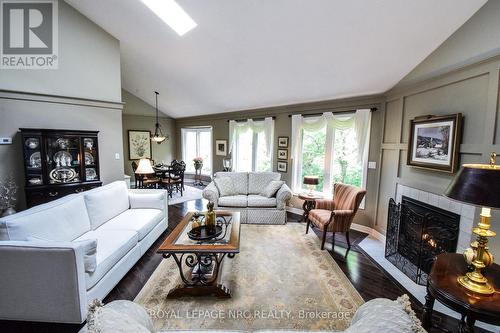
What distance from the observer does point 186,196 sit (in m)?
6.49

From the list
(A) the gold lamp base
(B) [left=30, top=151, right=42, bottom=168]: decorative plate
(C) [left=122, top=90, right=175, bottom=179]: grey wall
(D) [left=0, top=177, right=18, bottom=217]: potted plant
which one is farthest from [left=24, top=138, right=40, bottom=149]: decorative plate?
(A) the gold lamp base

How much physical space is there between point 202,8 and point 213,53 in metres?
0.96

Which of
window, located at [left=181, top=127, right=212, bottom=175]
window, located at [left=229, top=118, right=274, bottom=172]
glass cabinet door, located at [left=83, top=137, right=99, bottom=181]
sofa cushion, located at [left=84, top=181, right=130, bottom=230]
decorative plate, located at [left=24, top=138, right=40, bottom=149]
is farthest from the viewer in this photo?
window, located at [left=181, top=127, right=212, bottom=175]

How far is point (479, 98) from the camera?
2.21 m

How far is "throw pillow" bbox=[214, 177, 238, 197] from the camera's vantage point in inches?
186

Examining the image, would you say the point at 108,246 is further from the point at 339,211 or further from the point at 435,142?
the point at 435,142

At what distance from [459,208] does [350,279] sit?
1.42m

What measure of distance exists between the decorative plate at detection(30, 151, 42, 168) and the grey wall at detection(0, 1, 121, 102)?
1070 mm

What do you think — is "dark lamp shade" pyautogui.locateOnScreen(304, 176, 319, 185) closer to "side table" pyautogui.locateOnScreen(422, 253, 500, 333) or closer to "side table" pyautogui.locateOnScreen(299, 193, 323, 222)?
"side table" pyautogui.locateOnScreen(299, 193, 323, 222)

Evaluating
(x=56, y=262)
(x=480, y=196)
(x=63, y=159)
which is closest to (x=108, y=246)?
(x=56, y=262)

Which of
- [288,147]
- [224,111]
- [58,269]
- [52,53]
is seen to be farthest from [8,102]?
[288,147]

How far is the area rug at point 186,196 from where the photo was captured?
595cm

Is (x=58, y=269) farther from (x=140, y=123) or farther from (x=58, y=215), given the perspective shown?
(x=140, y=123)

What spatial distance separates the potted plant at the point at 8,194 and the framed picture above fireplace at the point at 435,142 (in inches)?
233
